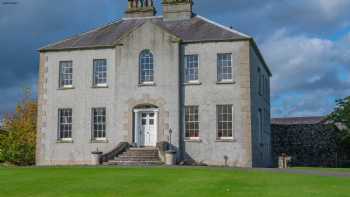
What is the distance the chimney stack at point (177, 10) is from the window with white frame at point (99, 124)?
766cm

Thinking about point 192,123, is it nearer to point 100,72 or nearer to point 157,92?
point 157,92

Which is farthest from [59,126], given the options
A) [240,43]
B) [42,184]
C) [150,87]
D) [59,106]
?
[42,184]

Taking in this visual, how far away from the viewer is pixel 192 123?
31656 mm

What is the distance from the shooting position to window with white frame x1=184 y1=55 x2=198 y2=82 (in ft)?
105

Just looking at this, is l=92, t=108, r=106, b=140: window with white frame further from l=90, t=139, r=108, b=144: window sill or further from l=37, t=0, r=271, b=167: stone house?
l=90, t=139, r=108, b=144: window sill

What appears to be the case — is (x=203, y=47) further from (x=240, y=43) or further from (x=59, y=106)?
(x=59, y=106)

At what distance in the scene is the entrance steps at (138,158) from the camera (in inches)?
1137

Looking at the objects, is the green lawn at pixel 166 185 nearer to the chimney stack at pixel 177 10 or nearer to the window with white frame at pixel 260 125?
the window with white frame at pixel 260 125

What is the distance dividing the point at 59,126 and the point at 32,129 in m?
11.1

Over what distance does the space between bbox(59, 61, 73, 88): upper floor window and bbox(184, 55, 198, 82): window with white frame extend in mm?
7626

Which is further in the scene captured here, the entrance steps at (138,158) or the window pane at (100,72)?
the window pane at (100,72)

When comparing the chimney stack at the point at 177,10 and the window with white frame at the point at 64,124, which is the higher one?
the chimney stack at the point at 177,10

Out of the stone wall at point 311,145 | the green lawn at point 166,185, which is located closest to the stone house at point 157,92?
the stone wall at point 311,145

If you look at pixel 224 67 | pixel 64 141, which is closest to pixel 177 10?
pixel 224 67
